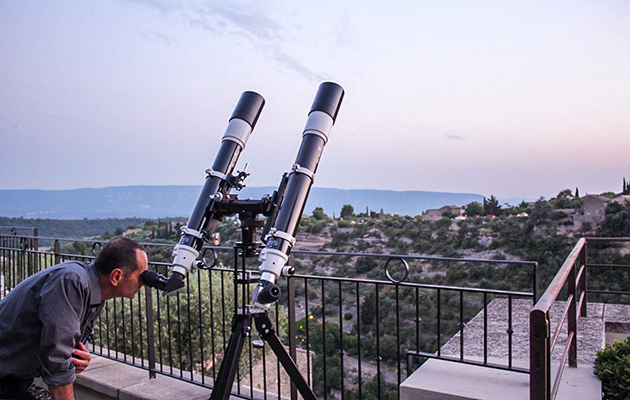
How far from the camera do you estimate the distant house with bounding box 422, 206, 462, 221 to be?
2389cm

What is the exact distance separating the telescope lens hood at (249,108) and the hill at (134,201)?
10747 millimetres

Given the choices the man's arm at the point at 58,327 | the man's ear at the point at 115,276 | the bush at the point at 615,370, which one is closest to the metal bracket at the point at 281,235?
the man's ear at the point at 115,276

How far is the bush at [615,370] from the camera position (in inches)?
98.3

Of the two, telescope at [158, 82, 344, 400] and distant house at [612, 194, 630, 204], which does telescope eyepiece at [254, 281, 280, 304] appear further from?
distant house at [612, 194, 630, 204]

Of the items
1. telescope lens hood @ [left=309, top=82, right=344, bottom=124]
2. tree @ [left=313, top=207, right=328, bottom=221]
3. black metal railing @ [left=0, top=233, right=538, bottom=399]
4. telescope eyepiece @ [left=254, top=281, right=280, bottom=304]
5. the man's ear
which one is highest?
telescope lens hood @ [left=309, top=82, right=344, bottom=124]

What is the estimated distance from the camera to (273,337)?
182 centimetres

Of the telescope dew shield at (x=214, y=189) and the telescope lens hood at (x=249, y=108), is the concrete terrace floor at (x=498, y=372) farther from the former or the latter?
the telescope lens hood at (x=249, y=108)

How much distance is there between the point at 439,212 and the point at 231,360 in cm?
2430

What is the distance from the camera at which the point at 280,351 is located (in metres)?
1.79

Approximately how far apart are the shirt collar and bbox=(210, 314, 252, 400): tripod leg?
0.53 meters

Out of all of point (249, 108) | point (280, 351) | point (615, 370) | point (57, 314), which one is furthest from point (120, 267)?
point (615, 370)

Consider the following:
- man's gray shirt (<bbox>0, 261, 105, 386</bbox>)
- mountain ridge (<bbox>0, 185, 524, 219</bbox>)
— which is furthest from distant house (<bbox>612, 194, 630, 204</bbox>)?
man's gray shirt (<bbox>0, 261, 105, 386</bbox>)

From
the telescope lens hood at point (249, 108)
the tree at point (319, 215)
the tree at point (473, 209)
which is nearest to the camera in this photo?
the telescope lens hood at point (249, 108)

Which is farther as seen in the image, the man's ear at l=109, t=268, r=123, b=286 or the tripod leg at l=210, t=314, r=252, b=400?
the tripod leg at l=210, t=314, r=252, b=400
